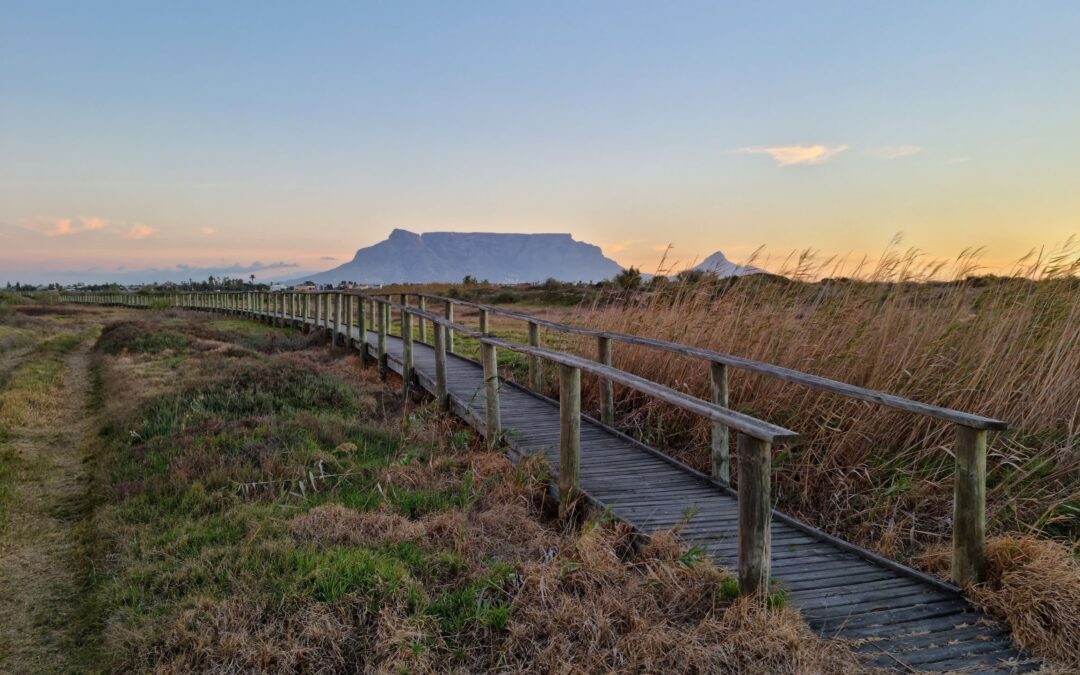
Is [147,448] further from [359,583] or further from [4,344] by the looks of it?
[4,344]

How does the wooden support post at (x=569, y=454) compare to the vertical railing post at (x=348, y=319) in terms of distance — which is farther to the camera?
the vertical railing post at (x=348, y=319)

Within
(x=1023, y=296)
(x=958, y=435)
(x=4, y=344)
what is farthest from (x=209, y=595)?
(x=4, y=344)

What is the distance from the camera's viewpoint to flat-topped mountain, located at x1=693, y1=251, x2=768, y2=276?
8102 mm

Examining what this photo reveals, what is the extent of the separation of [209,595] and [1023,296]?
6.97 m

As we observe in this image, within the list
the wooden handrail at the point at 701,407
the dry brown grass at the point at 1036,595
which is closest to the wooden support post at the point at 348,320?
the wooden handrail at the point at 701,407

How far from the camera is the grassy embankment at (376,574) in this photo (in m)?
3.16

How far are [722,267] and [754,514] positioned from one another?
5.81 metres

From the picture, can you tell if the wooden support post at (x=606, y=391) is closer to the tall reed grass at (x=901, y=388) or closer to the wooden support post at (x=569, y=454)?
the tall reed grass at (x=901, y=388)

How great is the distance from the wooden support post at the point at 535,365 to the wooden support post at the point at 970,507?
18.9 feet

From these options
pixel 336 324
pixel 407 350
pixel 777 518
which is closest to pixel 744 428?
pixel 777 518

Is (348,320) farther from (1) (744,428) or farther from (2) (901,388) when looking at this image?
(1) (744,428)

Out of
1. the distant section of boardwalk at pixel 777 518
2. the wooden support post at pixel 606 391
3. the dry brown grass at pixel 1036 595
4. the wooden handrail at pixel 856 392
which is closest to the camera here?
the dry brown grass at pixel 1036 595

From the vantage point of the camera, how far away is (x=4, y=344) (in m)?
17.0

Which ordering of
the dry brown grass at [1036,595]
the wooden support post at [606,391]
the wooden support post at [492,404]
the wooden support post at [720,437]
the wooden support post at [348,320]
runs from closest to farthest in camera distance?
the dry brown grass at [1036,595], the wooden support post at [720,437], the wooden support post at [492,404], the wooden support post at [606,391], the wooden support post at [348,320]
